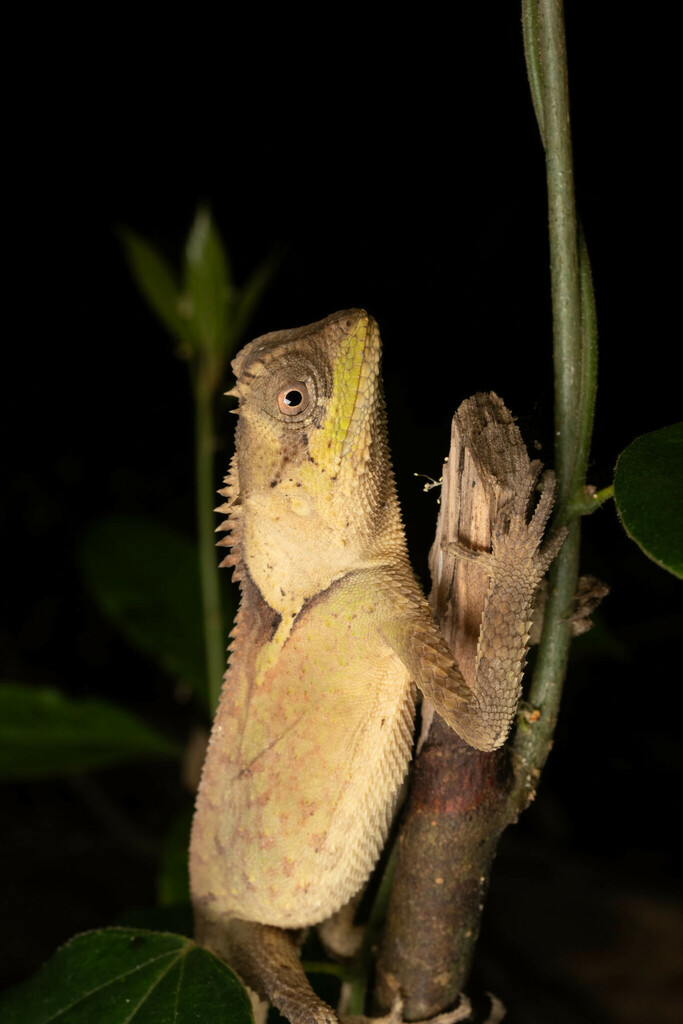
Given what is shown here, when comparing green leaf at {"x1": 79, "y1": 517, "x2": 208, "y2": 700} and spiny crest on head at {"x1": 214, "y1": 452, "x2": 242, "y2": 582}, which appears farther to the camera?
green leaf at {"x1": 79, "y1": 517, "x2": 208, "y2": 700}

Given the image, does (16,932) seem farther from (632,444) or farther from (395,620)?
(632,444)

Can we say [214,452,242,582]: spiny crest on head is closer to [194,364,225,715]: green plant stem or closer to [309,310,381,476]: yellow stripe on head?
[309,310,381,476]: yellow stripe on head

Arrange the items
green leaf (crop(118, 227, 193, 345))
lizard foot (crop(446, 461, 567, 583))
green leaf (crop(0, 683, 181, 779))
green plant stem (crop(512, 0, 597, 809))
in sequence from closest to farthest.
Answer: green plant stem (crop(512, 0, 597, 809)) → lizard foot (crop(446, 461, 567, 583)) → green leaf (crop(0, 683, 181, 779)) → green leaf (crop(118, 227, 193, 345))

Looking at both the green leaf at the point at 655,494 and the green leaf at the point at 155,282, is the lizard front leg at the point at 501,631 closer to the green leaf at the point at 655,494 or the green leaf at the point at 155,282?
the green leaf at the point at 655,494

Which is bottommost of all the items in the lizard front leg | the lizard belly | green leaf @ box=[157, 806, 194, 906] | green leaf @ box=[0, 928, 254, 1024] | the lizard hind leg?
green leaf @ box=[157, 806, 194, 906]

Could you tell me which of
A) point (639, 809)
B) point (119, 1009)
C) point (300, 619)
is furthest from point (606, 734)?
point (119, 1009)

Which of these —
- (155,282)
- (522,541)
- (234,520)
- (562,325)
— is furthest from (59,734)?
(562,325)

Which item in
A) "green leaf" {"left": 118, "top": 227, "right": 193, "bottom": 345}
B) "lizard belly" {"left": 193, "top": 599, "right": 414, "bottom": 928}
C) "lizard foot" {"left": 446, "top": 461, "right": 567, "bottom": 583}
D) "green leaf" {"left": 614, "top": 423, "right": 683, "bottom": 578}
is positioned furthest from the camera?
"green leaf" {"left": 118, "top": 227, "right": 193, "bottom": 345}

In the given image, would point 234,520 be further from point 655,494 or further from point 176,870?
point 176,870

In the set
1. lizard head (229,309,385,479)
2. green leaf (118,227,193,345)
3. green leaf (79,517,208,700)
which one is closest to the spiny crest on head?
lizard head (229,309,385,479)
